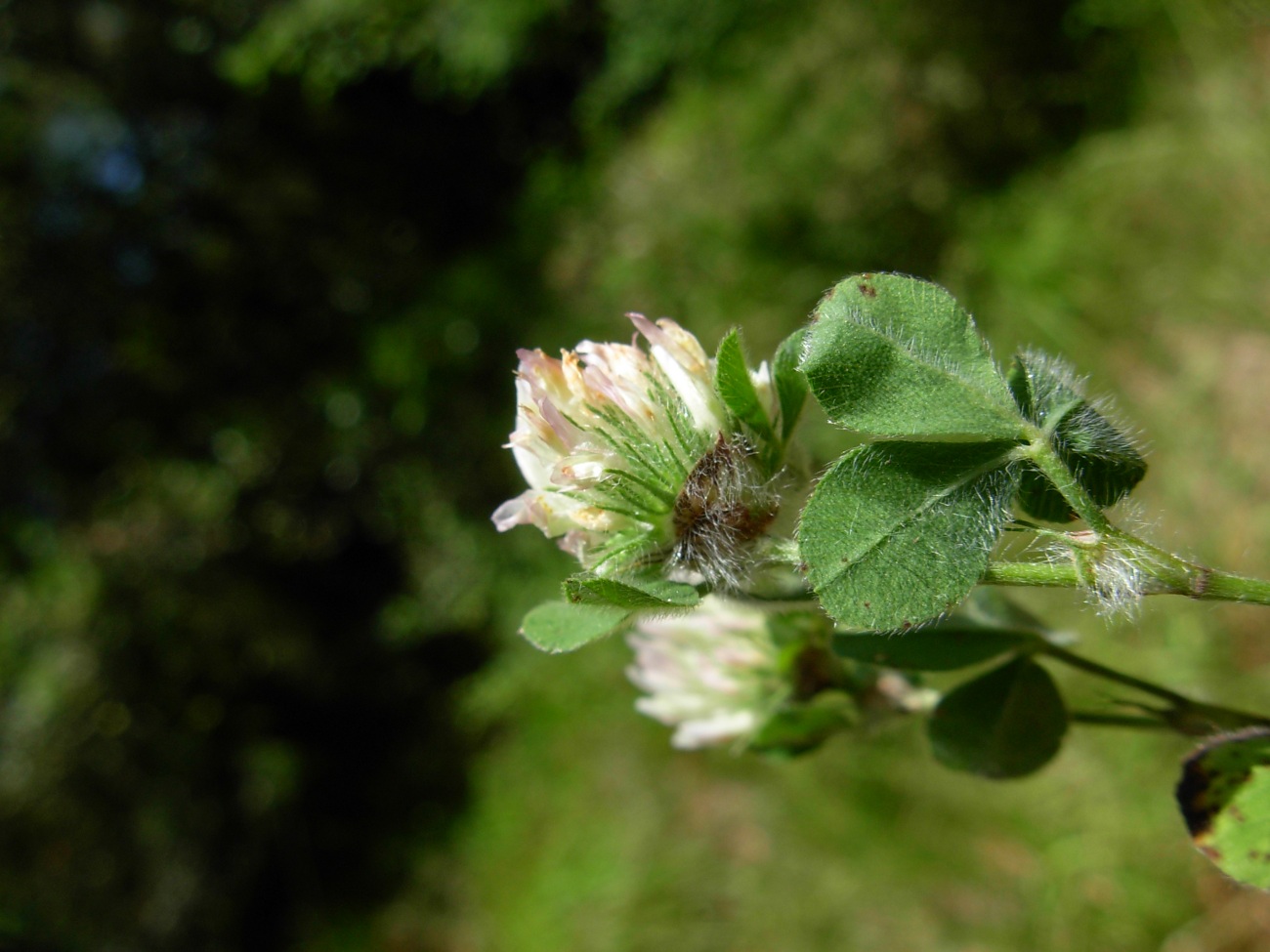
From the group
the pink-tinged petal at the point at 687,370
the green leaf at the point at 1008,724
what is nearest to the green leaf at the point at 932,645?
the green leaf at the point at 1008,724

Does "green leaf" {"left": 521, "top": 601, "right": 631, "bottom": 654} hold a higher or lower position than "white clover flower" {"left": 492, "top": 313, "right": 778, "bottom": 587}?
lower

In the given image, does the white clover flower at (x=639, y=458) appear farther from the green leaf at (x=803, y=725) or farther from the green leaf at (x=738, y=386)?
the green leaf at (x=803, y=725)

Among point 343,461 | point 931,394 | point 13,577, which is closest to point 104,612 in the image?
point 13,577

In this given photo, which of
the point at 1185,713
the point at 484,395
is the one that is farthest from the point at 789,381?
the point at 484,395

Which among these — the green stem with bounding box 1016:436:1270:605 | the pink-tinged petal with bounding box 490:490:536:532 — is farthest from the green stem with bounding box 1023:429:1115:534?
the pink-tinged petal with bounding box 490:490:536:532

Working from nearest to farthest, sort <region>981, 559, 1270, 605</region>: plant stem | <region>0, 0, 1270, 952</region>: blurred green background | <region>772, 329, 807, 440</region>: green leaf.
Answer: <region>981, 559, 1270, 605</region>: plant stem
<region>772, 329, 807, 440</region>: green leaf
<region>0, 0, 1270, 952</region>: blurred green background

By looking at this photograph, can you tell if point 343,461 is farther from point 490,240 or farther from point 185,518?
point 490,240

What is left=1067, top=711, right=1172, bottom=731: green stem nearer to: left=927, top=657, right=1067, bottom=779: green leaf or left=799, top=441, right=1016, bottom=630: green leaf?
left=927, top=657, right=1067, bottom=779: green leaf
